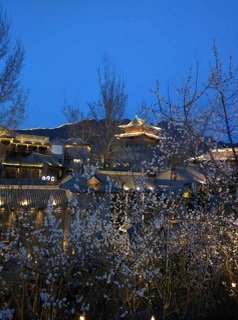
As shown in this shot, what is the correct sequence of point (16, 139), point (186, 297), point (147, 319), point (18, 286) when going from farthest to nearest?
point (16, 139), point (186, 297), point (18, 286), point (147, 319)

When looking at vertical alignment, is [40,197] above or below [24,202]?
above

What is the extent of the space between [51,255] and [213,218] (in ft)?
9.42

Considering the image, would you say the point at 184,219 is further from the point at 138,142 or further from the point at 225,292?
the point at 138,142

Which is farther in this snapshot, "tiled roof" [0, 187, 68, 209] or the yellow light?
"tiled roof" [0, 187, 68, 209]

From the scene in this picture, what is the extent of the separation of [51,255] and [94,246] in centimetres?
91

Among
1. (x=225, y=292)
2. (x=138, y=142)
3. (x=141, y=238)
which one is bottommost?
(x=225, y=292)

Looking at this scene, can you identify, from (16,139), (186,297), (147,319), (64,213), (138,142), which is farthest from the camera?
(16,139)

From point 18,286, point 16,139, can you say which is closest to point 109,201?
point 18,286

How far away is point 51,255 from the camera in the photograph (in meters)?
6.84

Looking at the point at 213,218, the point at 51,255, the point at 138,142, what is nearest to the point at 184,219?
the point at 213,218

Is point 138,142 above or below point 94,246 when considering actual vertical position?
above

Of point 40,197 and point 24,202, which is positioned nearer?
point 24,202

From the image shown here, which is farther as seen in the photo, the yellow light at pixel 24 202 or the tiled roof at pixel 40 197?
the tiled roof at pixel 40 197

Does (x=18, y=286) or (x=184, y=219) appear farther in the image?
(x=184, y=219)
